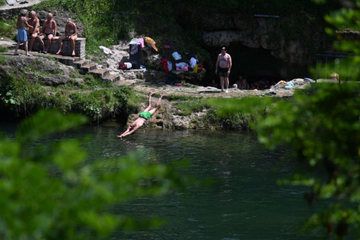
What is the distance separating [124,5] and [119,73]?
15.4 ft

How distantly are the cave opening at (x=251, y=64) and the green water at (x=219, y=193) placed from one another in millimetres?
8992

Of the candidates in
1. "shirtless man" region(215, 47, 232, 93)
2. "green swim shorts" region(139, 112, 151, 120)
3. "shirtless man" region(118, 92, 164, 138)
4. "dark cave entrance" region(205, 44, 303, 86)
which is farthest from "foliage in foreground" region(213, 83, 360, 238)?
"dark cave entrance" region(205, 44, 303, 86)

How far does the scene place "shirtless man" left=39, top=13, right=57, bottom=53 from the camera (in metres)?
20.8

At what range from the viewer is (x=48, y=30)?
20.9 meters

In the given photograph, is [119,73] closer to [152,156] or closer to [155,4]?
[155,4]

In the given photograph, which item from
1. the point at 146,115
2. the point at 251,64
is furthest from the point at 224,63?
the point at 251,64

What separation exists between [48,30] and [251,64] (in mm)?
10886

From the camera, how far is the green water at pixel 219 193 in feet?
32.1

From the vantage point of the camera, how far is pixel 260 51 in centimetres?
2658

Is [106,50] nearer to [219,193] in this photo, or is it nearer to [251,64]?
[251,64]

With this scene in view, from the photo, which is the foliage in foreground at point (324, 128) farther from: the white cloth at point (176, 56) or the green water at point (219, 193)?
the white cloth at point (176, 56)

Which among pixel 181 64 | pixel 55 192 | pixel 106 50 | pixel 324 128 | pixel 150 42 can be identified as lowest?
pixel 55 192

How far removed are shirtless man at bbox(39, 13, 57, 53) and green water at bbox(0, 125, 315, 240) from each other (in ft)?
14.8

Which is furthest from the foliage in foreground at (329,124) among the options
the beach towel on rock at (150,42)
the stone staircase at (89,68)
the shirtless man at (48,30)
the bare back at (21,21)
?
the beach towel on rock at (150,42)
